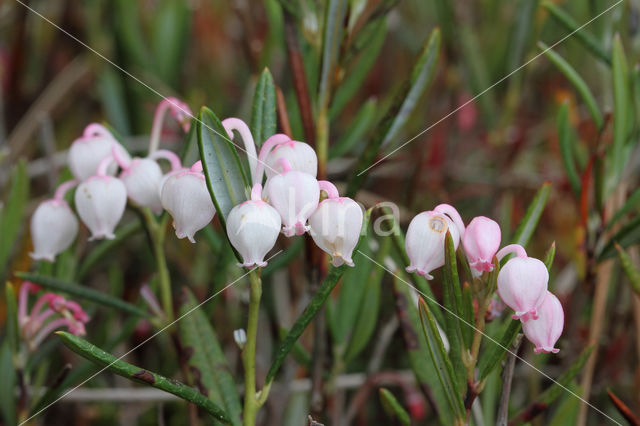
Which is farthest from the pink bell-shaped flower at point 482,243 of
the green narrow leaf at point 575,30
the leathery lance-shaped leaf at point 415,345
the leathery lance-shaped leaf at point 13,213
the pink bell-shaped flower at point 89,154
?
the leathery lance-shaped leaf at point 13,213

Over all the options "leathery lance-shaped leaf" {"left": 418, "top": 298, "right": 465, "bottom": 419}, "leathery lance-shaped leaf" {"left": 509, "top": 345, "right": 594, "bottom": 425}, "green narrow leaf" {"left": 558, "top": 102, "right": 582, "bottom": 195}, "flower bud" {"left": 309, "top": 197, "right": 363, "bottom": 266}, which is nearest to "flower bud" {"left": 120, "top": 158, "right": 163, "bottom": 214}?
"flower bud" {"left": 309, "top": 197, "right": 363, "bottom": 266}

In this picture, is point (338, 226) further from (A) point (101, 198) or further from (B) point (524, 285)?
(A) point (101, 198)

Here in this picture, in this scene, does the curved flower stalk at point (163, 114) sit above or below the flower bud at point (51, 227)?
above

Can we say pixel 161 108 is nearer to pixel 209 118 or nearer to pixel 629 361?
pixel 209 118

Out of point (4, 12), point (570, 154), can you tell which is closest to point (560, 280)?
point (570, 154)

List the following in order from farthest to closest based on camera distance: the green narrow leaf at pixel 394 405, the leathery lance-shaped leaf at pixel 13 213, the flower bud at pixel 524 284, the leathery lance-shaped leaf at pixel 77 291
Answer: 1. the leathery lance-shaped leaf at pixel 13 213
2. the leathery lance-shaped leaf at pixel 77 291
3. the green narrow leaf at pixel 394 405
4. the flower bud at pixel 524 284

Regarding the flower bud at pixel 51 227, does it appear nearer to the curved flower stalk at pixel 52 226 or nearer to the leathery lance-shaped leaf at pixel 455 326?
the curved flower stalk at pixel 52 226
